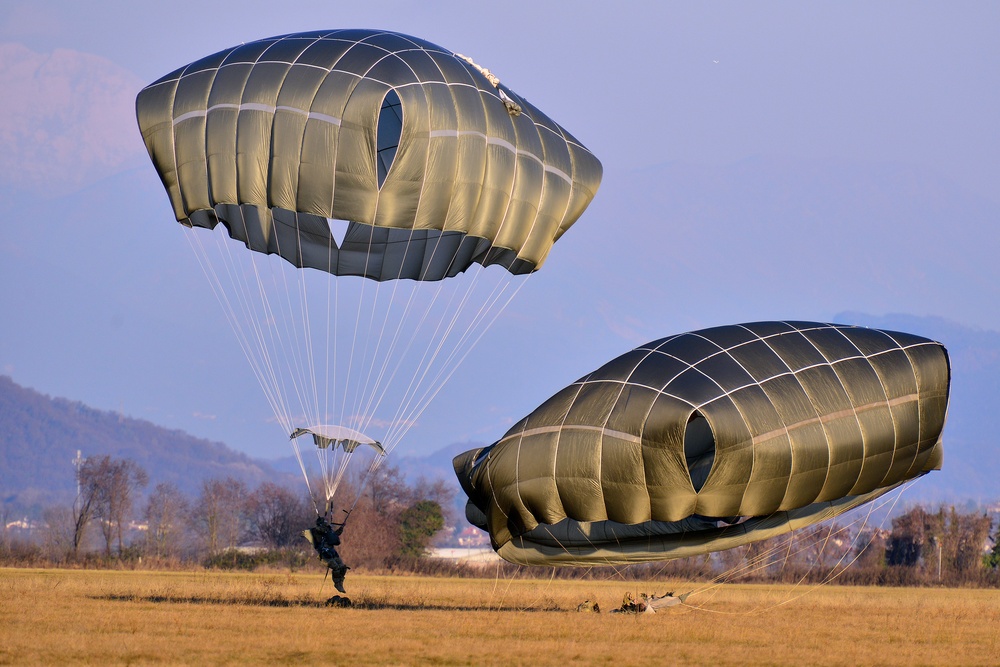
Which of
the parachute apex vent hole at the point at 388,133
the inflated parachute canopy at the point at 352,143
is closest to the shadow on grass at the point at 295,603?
the inflated parachute canopy at the point at 352,143

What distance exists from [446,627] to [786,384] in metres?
7.26

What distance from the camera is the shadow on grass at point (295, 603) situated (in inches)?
1017

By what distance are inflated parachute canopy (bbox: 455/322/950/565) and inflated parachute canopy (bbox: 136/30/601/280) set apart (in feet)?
12.5

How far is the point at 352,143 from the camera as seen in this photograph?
22.0m

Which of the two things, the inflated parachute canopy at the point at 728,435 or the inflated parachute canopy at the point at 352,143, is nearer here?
the inflated parachute canopy at the point at 728,435

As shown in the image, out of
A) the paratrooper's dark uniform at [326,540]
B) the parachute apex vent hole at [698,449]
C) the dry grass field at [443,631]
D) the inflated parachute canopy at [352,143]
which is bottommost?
the dry grass field at [443,631]

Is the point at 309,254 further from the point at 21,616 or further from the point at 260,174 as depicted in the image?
the point at 21,616

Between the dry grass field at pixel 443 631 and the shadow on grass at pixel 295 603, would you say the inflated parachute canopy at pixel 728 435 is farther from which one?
the shadow on grass at pixel 295 603

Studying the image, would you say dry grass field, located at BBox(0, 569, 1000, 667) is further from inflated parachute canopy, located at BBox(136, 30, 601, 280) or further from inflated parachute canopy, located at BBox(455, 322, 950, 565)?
inflated parachute canopy, located at BBox(136, 30, 601, 280)

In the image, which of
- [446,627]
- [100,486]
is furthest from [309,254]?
[100,486]

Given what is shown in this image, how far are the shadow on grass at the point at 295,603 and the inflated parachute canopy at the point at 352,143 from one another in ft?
23.4

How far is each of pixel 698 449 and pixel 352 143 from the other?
→ 8556 millimetres

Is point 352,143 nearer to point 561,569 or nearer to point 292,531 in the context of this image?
point 561,569

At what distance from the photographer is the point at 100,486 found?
11394 cm
